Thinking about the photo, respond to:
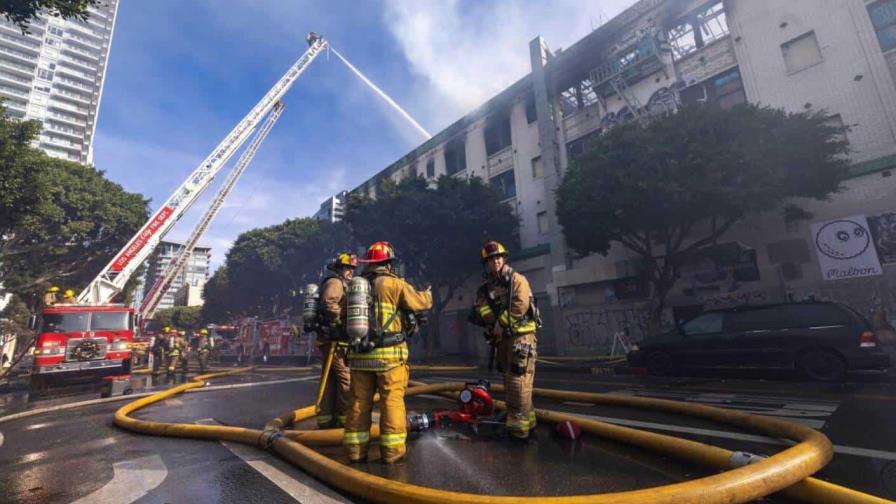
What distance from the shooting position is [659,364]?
10.2m

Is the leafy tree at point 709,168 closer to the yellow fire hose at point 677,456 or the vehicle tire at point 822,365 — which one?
the vehicle tire at point 822,365

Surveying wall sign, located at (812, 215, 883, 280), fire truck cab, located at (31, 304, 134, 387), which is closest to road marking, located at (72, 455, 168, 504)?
fire truck cab, located at (31, 304, 134, 387)

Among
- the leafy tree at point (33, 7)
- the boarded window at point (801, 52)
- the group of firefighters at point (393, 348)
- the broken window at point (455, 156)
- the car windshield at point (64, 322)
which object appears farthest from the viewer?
the broken window at point (455, 156)

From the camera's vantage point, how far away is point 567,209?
54.0ft

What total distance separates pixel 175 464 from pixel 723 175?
604 inches

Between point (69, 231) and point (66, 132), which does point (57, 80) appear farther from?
point (69, 231)

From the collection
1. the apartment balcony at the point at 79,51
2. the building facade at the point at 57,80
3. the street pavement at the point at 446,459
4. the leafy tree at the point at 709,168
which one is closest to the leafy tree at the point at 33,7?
the street pavement at the point at 446,459

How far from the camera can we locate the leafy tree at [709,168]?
12.9 m

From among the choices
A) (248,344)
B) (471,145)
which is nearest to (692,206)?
(471,145)

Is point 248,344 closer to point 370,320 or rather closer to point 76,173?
point 76,173

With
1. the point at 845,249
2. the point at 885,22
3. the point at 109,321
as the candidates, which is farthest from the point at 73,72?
the point at 845,249

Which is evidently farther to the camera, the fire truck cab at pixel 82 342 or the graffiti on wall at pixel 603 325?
the graffiti on wall at pixel 603 325

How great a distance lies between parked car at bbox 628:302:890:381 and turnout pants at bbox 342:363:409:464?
855 centimetres

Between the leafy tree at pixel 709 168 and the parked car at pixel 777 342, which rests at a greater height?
the leafy tree at pixel 709 168
